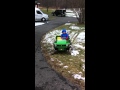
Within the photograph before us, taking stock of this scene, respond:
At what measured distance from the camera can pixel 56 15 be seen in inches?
1380

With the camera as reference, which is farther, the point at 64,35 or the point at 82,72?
the point at 64,35
